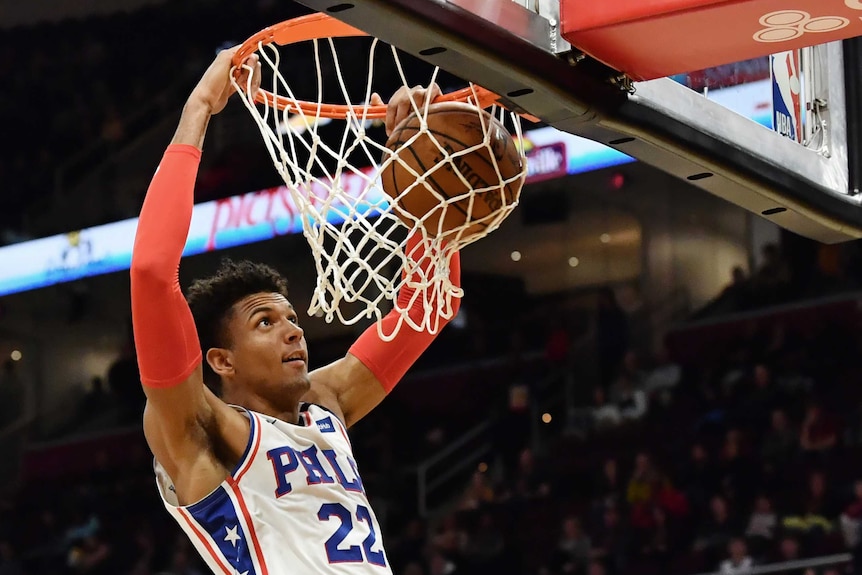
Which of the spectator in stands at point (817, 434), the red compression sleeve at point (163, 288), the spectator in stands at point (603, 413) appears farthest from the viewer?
the spectator in stands at point (603, 413)

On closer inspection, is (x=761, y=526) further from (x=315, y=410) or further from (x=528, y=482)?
(x=315, y=410)

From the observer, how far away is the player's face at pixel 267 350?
10.8 ft

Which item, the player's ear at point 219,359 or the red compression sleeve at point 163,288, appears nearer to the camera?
the red compression sleeve at point 163,288

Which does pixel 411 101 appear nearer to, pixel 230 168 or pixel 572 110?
pixel 572 110

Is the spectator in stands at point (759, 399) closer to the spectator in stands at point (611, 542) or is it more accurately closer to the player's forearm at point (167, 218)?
the spectator in stands at point (611, 542)

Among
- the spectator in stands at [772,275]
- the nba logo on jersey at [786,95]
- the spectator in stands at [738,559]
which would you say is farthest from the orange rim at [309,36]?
the spectator in stands at [772,275]

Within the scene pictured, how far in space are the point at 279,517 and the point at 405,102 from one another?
1015mm

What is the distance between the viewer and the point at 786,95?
10.7 feet

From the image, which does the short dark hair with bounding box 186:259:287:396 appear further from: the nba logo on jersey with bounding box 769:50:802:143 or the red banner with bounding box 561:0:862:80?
the nba logo on jersey with bounding box 769:50:802:143

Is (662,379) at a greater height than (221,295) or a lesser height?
greater

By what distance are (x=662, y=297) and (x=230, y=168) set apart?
3.99 metres

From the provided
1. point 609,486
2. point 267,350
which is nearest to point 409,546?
point 609,486

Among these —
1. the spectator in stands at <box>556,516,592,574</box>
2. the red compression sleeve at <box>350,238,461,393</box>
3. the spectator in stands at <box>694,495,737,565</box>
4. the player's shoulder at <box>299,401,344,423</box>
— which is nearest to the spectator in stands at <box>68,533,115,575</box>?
the spectator in stands at <box>556,516,592,574</box>

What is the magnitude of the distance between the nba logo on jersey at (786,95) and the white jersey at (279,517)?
135 centimetres
